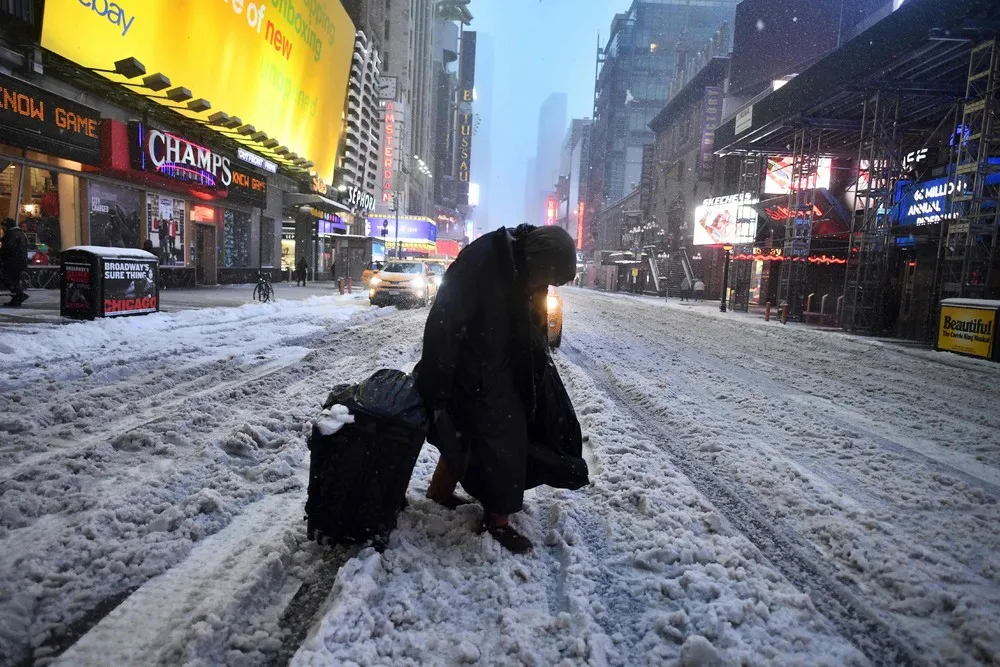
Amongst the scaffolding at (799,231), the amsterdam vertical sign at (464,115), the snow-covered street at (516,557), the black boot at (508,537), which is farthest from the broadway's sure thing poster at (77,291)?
the amsterdam vertical sign at (464,115)

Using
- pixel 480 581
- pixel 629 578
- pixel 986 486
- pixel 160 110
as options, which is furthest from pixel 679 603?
pixel 160 110

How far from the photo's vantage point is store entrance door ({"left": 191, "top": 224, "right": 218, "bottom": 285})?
23.9 m

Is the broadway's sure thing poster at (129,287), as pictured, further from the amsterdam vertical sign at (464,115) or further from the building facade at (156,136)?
the amsterdam vertical sign at (464,115)

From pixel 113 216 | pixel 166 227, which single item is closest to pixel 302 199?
pixel 166 227

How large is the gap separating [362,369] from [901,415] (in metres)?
6.65

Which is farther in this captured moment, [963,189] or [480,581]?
[963,189]

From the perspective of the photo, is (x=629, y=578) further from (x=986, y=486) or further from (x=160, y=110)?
(x=160, y=110)

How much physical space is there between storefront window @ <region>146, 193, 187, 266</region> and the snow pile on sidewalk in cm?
2058

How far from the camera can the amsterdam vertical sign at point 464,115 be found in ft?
497

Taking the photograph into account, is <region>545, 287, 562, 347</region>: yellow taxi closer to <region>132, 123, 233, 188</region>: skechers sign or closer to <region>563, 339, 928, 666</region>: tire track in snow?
<region>563, 339, 928, 666</region>: tire track in snow

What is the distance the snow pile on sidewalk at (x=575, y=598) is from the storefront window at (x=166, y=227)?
67.5ft

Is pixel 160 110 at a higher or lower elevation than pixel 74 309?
higher

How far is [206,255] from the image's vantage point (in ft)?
80.0

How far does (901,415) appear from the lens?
21.1ft
